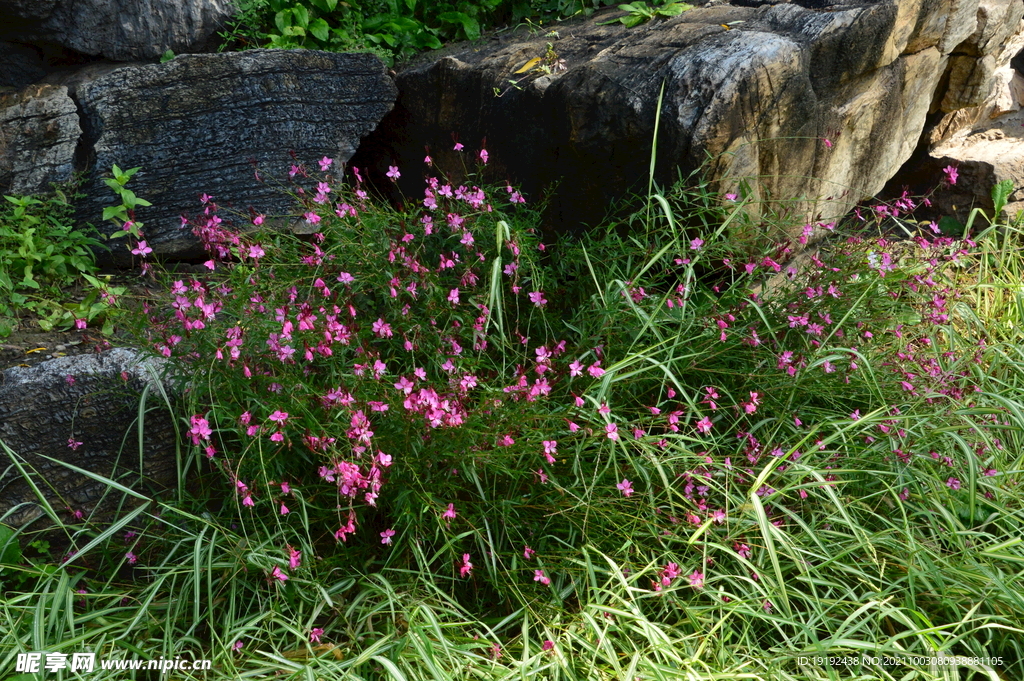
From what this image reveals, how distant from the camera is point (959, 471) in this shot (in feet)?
7.83

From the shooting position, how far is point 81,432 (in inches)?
103

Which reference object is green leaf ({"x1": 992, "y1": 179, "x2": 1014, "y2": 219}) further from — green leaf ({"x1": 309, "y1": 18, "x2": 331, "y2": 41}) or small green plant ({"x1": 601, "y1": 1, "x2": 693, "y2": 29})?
green leaf ({"x1": 309, "y1": 18, "x2": 331, "y2": 41})

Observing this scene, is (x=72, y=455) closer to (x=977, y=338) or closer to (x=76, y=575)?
(x=76, y=575)

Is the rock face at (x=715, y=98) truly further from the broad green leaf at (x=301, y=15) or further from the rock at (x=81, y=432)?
the rock at (x=81, y=432)

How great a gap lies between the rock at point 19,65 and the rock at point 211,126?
0.36m

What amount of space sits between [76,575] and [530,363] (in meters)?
1.54

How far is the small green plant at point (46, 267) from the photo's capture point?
301cm

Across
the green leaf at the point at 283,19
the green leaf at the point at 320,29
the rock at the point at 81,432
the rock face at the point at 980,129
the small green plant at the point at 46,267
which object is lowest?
the rock at the point at 81,432

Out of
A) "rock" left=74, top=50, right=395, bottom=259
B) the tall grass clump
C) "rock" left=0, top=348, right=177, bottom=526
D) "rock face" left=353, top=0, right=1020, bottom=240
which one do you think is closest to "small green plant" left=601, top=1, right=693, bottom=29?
"rock face" left=353, top=0, right=1020, bottom=240

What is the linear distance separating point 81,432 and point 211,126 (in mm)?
1474

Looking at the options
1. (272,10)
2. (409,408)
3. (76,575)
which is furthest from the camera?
(272,10)

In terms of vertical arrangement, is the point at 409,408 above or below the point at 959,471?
above

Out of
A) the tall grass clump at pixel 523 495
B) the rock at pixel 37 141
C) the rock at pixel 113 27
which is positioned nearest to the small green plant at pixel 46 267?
the rock at pixel 37 141

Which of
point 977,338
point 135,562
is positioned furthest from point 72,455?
point 977,338
